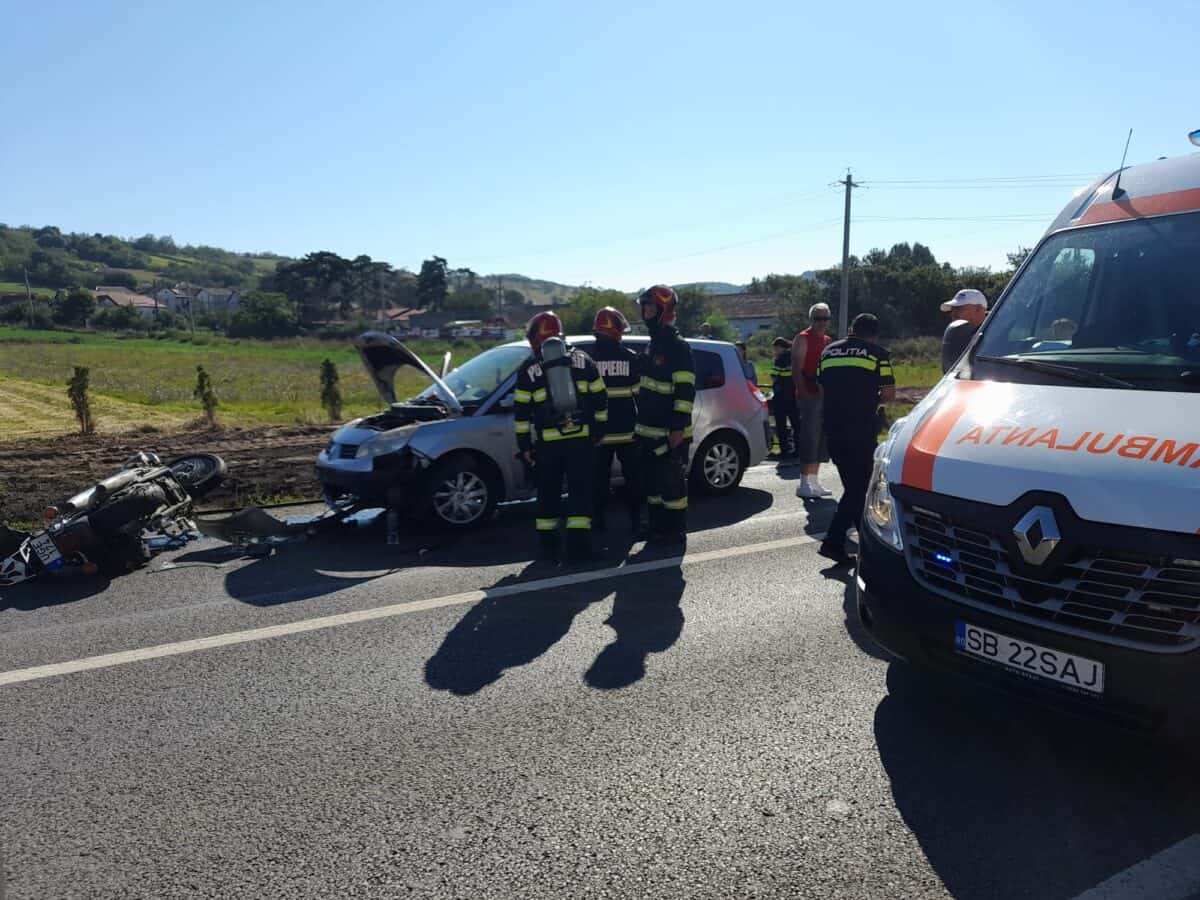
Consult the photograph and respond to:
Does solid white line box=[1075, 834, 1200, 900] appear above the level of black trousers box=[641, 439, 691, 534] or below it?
below

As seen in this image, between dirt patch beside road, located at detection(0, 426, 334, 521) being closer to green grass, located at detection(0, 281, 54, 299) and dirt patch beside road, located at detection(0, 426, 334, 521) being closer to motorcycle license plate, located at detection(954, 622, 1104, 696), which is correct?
motorcycle license plate, located at detection(954, 622, 1104, 696)

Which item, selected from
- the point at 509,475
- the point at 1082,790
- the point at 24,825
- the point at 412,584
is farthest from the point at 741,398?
the point at 24,825

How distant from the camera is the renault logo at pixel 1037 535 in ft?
10.0

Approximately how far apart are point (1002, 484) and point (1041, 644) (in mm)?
574

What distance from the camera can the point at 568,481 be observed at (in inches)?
264

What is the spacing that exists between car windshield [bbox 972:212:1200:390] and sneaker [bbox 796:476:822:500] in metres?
4.46

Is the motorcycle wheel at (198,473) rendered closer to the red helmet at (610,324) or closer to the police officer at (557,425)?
the police officer at (557,425)

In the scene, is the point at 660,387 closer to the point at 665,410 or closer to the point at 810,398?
Result: the point at 665,410

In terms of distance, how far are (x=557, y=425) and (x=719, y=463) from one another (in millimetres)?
2881

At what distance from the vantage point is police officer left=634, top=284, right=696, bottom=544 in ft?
23.0

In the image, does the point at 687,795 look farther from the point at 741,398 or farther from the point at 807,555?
the point at 741,398

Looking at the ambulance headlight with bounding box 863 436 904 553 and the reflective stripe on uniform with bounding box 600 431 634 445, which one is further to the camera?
the reflective stripe on uniform with bounding box 600 431 634 445

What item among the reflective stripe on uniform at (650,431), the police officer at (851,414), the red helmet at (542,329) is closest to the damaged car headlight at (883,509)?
the police officer at (851,414)

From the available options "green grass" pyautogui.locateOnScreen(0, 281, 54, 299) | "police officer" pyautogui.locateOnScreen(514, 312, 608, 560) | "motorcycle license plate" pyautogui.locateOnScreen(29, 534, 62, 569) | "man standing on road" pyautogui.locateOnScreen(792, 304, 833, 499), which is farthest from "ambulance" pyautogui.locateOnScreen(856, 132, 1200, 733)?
"green grass" pyautogui.locateOnScreen(0, 281, 54, 299)
